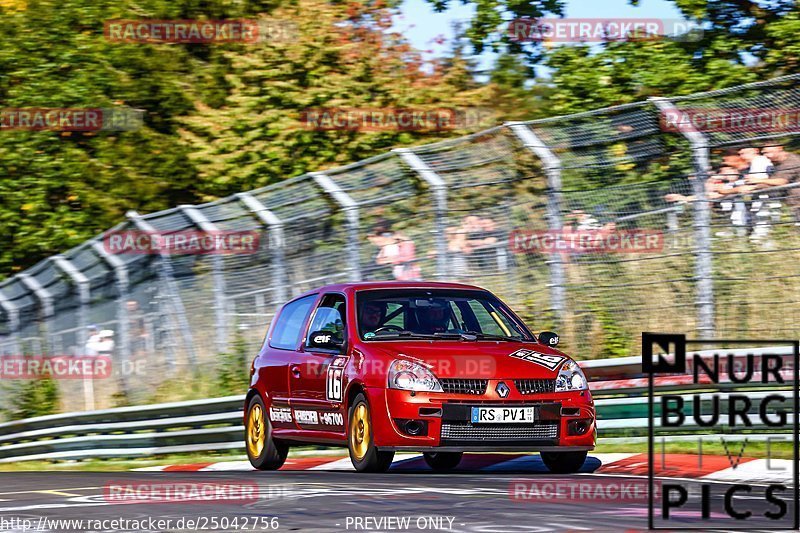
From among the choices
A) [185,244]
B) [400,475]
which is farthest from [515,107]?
[400,475]

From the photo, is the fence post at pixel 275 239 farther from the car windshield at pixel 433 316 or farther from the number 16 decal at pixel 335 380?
the number 16 decal at pixel 335 380

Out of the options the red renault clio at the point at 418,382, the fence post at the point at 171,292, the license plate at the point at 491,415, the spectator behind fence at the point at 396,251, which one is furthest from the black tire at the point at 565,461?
the fence post at the point at 171,292

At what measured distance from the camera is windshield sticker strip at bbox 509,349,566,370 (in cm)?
1195

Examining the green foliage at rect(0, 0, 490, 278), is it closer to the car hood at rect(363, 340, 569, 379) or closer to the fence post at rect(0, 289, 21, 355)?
the fence post at rect(0, 289, 21, 355)

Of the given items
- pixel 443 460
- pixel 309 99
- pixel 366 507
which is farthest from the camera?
pixel 309 99

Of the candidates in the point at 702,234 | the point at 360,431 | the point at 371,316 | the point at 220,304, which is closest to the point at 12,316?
the point at 220,304

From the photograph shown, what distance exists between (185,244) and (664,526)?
1295 cm

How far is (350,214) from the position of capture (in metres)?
17.5

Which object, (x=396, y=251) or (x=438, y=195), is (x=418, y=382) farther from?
(x=396, y=251)

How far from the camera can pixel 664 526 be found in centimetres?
813

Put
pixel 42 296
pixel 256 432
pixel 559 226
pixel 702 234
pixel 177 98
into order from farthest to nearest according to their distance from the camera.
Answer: pixel 177 98, pixel 42 296, pixel 559 226, pixel 702 234, pixel 256 432

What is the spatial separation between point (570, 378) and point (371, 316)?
1787mm

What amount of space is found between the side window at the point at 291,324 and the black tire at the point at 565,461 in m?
2.59

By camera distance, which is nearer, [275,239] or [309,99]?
[275,239]
